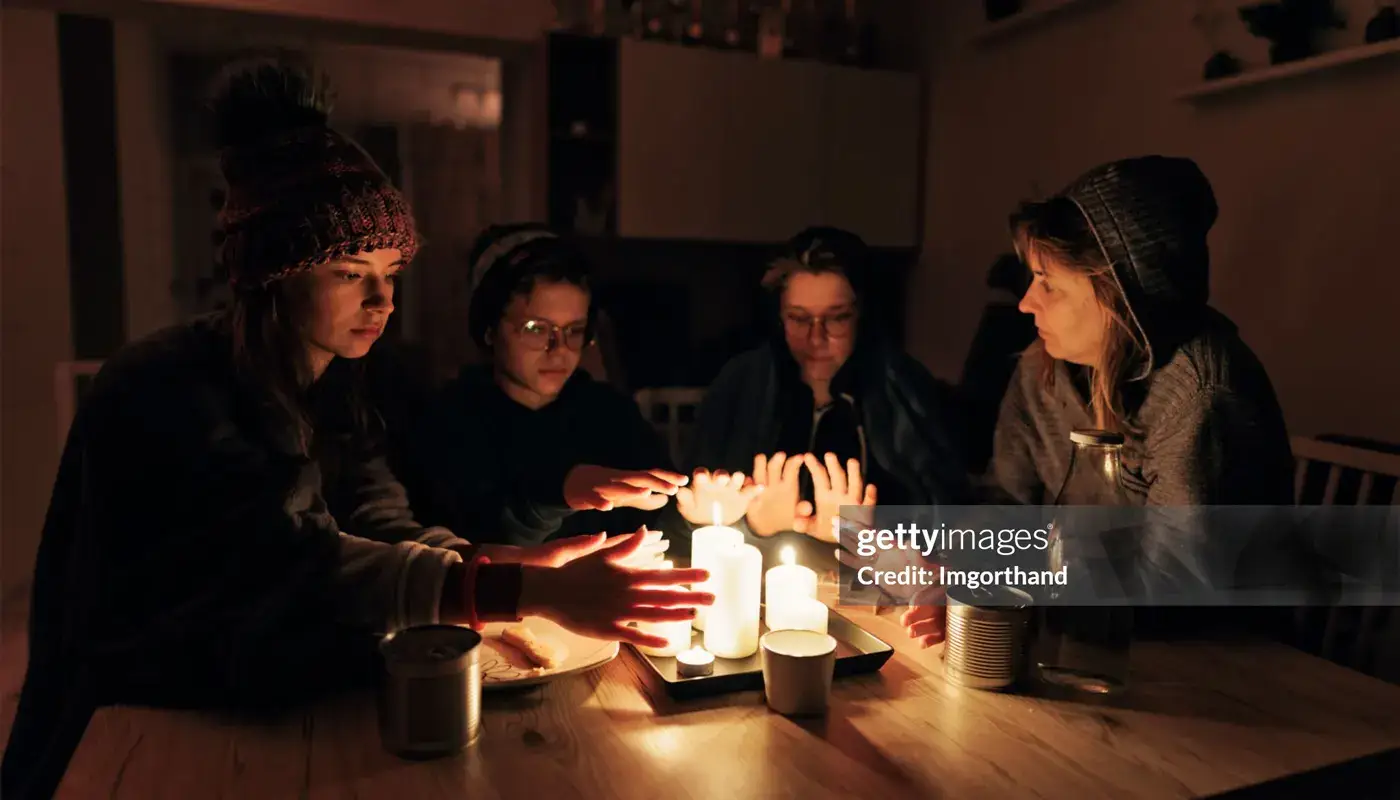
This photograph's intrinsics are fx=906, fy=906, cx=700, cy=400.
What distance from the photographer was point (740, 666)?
0.97 metres

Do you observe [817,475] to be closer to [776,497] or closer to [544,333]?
[776,497]

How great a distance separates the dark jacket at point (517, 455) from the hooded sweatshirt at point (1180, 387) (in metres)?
0.83

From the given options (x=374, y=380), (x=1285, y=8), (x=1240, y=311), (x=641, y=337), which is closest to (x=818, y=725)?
(x=374, y=380)

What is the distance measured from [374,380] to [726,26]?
2.34 metres

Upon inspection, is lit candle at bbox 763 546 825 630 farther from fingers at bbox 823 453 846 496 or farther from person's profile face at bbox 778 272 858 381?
person's profile face at bbox 778 272 858 381

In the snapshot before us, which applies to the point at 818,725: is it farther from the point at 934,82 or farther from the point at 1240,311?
the point at 934,82

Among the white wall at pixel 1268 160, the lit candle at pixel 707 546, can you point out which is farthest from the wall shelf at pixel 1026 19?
the lit candle at pixel 707 546

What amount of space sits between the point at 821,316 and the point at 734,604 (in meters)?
0.87

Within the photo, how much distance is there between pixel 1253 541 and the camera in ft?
3.88

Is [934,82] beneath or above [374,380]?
above

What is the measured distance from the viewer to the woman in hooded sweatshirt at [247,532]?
2.98 ft

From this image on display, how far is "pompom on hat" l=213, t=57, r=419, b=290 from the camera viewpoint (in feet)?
3.22

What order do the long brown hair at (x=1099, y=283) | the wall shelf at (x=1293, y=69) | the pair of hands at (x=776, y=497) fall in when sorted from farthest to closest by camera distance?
the wall shelf at (x=1293, y=69)
the pair of hands at (x=776, y=497)
the long brown hair at (x=1099, y=283)

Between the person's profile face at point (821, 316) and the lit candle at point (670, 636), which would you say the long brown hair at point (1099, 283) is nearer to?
the person's profile face at point (821, 316)
